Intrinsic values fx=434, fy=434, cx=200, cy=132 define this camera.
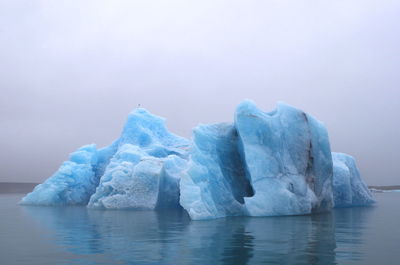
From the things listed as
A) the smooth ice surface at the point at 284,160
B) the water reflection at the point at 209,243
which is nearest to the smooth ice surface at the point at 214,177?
the smooth ice surface at the point at 284,160

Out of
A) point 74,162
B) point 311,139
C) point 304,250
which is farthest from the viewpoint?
point 74,162

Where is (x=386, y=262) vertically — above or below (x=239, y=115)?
below

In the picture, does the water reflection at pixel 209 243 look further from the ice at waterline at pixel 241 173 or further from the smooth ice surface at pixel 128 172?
the smooth ice surface at pixel 128 172

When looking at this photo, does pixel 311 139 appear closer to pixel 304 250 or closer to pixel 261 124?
pixel 261 124

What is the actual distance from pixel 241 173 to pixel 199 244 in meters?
10.3

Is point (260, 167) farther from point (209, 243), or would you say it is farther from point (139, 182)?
point (209, 243)

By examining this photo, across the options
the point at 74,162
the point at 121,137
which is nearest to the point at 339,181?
the point at 121,137

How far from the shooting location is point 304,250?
8.52 meters

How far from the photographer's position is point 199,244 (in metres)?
9.38

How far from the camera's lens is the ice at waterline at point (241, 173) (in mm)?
17000

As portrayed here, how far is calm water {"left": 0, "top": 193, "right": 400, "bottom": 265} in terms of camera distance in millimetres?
7629

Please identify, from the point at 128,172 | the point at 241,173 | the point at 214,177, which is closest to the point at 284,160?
the point at 241,173

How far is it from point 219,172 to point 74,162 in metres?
11.6

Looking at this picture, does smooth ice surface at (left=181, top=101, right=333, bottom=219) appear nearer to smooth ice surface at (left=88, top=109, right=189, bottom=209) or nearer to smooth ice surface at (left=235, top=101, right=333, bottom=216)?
smooth ice surface at (left=235, top=101, right=333, bottom=216)
